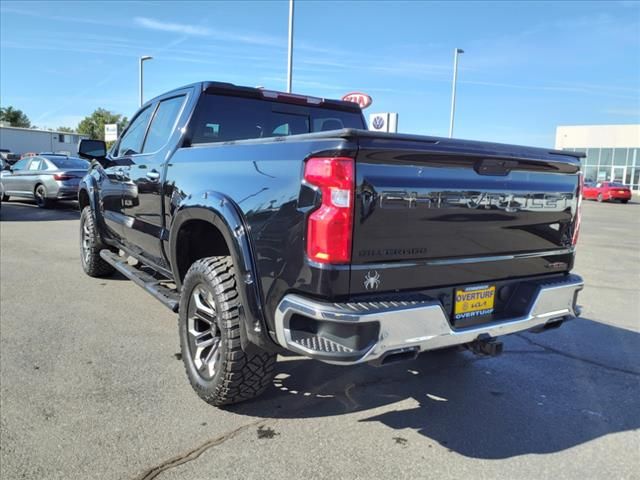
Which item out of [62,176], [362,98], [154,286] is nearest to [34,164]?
[62,176]

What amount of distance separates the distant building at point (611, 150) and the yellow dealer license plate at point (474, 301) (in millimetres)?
47161

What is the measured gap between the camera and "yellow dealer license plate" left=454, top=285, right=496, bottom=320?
9.25 feet

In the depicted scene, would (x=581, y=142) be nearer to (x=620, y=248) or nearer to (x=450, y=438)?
(x=620, y=248)

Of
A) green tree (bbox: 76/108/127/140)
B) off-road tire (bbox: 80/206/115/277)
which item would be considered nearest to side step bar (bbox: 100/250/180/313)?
off-road tire (bbox: 80/206/115/277)

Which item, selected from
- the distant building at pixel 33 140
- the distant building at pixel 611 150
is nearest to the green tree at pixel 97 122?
the distant building at pixel 33 140

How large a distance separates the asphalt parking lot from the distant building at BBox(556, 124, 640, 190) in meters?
46.1

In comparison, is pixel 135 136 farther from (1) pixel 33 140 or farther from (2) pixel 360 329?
(1) pixel 33 140

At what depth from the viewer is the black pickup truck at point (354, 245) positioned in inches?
94.8

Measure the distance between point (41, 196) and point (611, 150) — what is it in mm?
47469

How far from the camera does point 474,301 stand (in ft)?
9.48

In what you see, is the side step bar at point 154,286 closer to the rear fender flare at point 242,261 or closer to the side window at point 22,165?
the rear fender flare at point 242,261

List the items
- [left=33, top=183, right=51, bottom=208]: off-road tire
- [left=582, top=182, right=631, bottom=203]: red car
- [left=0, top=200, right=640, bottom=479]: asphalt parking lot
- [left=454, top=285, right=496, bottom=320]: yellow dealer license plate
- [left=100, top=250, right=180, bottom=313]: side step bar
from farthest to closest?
[left=582, top=182, right=631, bottom=203]: red car < [left=33, top=183, right=51, bottom=208]: off-road tire < [left=100, top=250, right=180, bottom=313]: side step bar < [left=454, top=285, right=496, bottom=320]: yellow dealer license plate < [left=0, top=200, right=640, bottom=479]: asphalt parking lot

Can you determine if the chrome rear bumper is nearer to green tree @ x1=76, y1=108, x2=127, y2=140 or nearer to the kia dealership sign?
the kia dealership sign

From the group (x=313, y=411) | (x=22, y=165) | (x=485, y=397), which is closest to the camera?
(x=313, y=411)
